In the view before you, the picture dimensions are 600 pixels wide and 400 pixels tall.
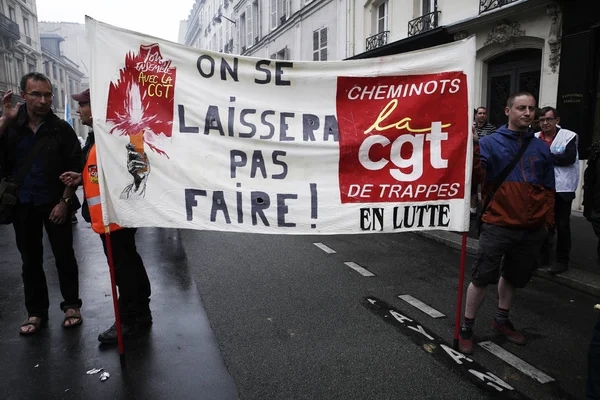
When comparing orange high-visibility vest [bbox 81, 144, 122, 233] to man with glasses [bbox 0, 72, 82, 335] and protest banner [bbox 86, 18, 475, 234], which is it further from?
man with glasses [bbox 0, 72, 82, 335]

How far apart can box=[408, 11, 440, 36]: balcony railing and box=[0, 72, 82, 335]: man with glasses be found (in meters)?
11.5

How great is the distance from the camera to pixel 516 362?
123 inches

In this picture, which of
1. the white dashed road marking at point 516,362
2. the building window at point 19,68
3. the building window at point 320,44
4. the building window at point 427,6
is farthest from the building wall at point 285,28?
the building window at point 19,68

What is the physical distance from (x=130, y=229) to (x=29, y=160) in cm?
102

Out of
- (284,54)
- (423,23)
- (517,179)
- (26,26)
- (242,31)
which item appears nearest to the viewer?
(517,179)

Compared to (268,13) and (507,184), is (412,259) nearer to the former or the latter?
(507,184)

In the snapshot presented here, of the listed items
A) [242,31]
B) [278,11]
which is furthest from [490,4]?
[242,31]

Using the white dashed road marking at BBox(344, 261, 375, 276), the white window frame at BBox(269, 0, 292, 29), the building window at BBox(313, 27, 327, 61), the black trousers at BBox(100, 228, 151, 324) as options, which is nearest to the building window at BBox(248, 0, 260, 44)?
the white window frame at BBox(269, 0, 292, 29)

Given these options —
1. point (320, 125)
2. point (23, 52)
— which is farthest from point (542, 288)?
point (23, 52)

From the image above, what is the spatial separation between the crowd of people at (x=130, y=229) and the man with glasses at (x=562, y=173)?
83.1 inches

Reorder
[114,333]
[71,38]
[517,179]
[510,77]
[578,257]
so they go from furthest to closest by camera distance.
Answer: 1. [71,38]
2. [510,77]
3. [578,257]
4. [114,333]
5. [517,179]

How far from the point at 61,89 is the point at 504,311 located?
6190 centimetres

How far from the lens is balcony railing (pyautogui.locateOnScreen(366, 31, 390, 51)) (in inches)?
580

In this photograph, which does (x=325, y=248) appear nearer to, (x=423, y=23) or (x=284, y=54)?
(x=423, y=23)
